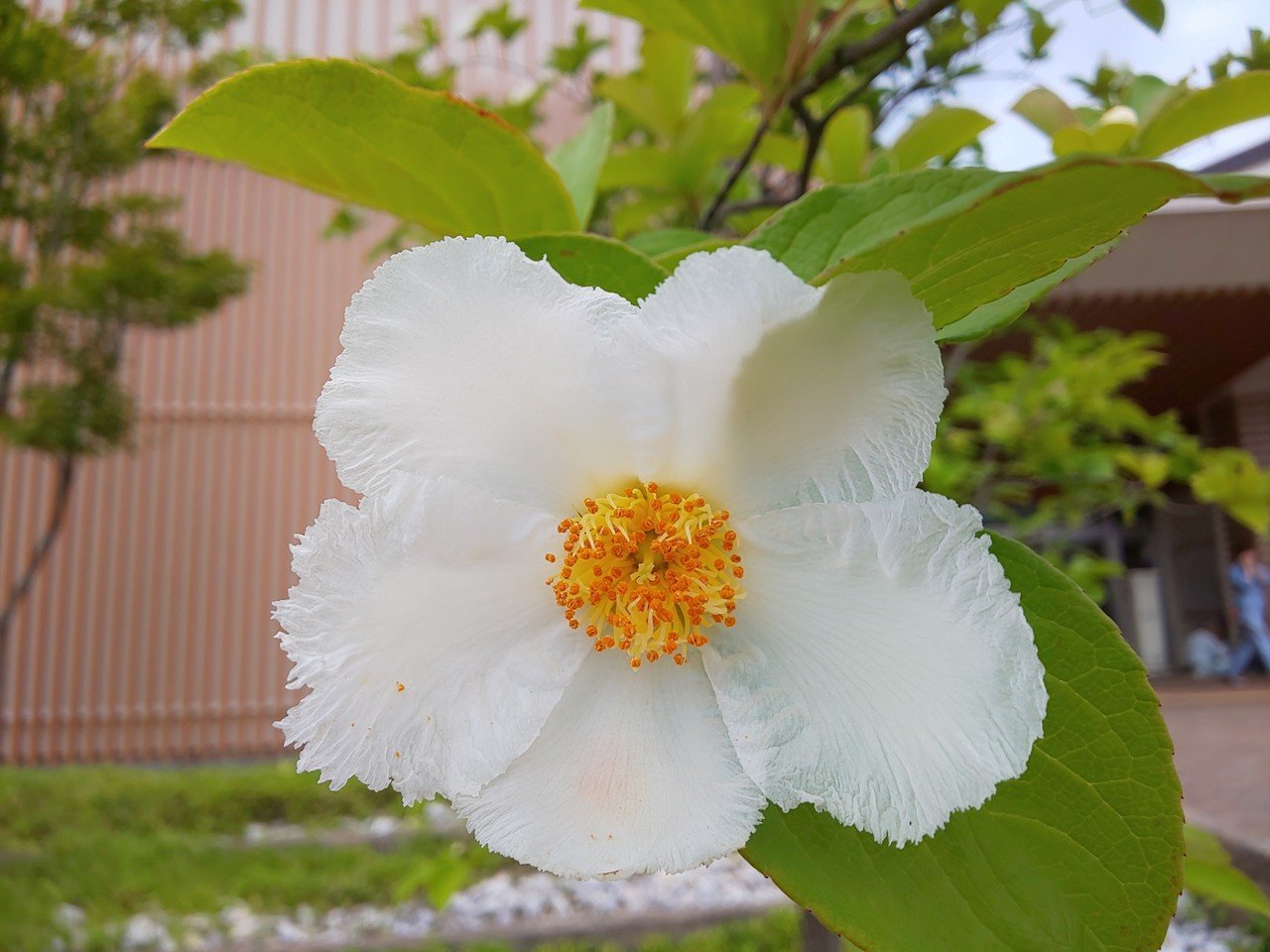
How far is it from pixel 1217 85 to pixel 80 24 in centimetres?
427

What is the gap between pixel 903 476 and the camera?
0.33m

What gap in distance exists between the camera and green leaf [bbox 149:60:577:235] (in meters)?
0.40

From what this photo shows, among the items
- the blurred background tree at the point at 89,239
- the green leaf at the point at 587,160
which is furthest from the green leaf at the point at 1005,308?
the blurred background tree at the point at 89,239

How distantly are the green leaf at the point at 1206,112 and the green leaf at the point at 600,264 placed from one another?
1.40 feet

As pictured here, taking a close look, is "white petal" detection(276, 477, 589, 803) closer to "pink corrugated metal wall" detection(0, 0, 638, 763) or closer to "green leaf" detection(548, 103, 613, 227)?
"green leaf" detection(548, 103, 613, 227)

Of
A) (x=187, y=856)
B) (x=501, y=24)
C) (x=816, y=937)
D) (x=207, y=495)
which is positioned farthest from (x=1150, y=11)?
(x=207, y=495)

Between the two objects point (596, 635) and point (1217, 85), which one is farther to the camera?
point (1217, 85)

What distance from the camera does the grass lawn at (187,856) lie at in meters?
2.42

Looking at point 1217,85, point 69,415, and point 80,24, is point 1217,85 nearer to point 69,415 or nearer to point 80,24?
point 80,24

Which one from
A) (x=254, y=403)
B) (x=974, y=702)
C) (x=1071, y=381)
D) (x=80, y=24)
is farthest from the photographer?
(x=254, y=403)

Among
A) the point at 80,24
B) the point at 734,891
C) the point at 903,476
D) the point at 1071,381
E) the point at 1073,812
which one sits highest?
the point at 80,24

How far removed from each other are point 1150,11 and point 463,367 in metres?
0.69

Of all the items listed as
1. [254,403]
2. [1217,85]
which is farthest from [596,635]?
[254,403]

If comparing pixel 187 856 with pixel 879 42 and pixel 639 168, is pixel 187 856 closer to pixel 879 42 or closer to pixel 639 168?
pixel 639 168
